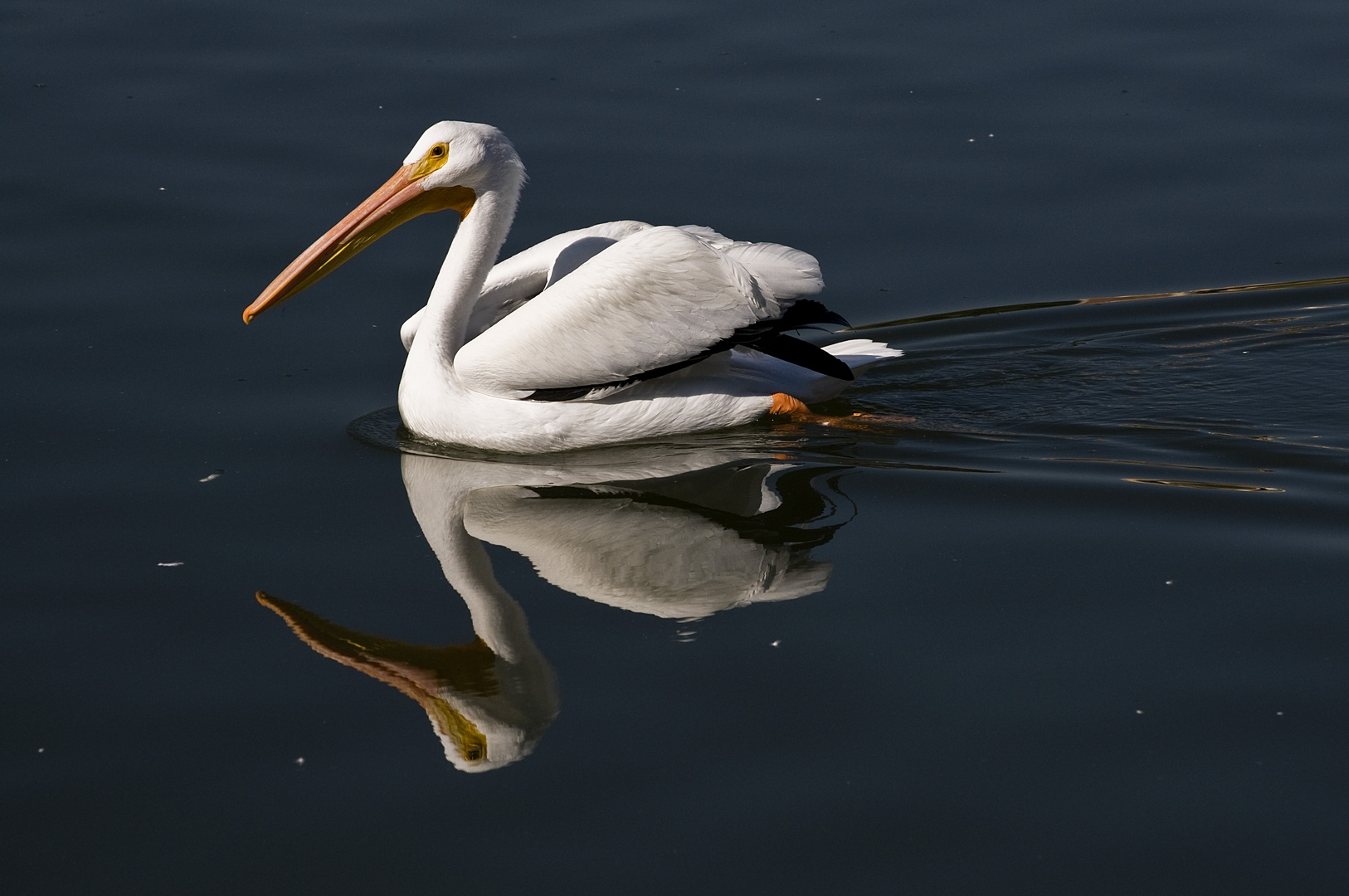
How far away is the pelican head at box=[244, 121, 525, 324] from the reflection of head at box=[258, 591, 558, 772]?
1604 mm

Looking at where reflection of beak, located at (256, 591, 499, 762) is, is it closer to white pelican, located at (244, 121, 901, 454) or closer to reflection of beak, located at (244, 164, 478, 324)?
white pelican, located at (244, 121, 901, 454)

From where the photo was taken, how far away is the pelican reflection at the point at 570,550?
342 centimetres

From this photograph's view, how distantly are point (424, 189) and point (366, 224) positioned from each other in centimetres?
24

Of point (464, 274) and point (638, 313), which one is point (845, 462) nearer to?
point (638, 313)

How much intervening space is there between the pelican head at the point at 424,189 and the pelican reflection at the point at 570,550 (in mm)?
801

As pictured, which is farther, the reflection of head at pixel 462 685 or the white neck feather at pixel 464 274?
the white neck feather at pixel 464 274

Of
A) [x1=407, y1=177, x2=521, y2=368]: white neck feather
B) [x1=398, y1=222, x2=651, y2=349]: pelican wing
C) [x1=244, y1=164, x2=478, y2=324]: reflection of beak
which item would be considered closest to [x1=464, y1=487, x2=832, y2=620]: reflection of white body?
[x1=407, y1=177, x2=521, y2=368]: white neck feather

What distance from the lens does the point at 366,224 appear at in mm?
4949

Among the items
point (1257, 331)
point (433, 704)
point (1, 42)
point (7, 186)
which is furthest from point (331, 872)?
point (1, 42)

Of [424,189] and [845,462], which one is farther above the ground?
[424,189]

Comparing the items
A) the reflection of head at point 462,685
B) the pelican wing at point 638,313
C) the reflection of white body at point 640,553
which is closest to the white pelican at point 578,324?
the pelican wing at point 638,313

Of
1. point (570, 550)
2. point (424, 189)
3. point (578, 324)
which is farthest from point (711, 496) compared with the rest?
point (424, 189)

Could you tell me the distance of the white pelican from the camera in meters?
4.52

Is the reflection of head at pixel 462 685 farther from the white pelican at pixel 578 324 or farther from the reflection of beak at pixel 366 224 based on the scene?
the reflection of beak at pixel 366 224
